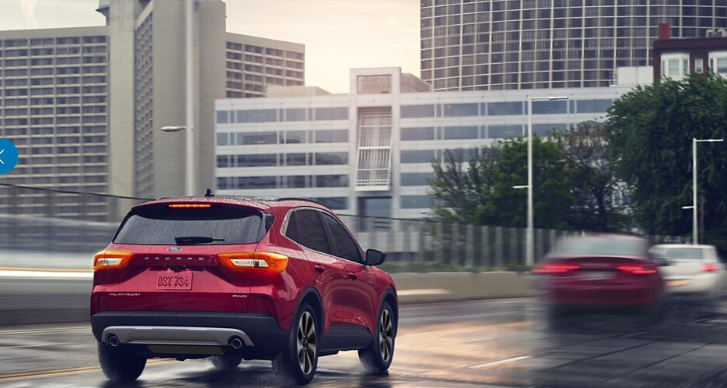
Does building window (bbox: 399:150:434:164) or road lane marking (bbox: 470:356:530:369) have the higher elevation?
building window (bbox: 399:150:434:164)

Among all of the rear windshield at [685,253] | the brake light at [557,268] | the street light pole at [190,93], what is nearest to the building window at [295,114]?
the rear windshield at [685,253]

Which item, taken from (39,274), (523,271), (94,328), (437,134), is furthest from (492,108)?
(94,328)

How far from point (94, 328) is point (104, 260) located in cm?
53

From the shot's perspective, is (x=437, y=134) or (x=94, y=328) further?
(x=437, y=134)

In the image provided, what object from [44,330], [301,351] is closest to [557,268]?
[44,330]

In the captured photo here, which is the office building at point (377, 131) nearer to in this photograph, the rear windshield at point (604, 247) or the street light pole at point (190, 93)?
the street light pole at point (190, 93)

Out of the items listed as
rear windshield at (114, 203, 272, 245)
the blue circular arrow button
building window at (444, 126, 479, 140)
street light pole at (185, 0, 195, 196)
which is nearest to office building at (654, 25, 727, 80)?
building window at (444, 126, 479, 140)

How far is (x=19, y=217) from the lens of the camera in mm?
18031

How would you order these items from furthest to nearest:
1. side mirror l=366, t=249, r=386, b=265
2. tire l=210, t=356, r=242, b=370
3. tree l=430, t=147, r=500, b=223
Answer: tree l=430, t=147, r=500, b=223 → tire l=210, t=356, r=242, b=370 → side mirror l=366, t=249, r=386, b=265

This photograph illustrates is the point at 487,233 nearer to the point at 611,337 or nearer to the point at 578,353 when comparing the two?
the point at 611,337

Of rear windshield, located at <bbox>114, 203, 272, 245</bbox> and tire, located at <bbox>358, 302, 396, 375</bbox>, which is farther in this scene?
tire, located at <bbox>358, 302, 396, 375</bbox>

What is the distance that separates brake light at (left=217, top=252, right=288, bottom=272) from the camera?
9164 millimetres

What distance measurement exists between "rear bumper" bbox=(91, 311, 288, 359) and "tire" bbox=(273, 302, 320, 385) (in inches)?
7.5

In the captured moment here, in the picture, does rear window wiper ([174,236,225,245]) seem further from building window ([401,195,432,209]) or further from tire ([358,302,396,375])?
building window ([401,195,432,209])
